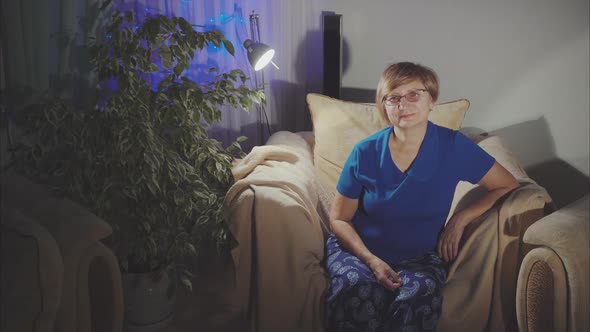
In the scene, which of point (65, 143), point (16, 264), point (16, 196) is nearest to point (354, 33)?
point (65, 143)

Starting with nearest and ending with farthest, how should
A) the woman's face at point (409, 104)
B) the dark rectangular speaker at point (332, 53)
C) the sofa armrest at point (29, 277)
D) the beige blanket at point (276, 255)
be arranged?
the sofa armrest at point (29, 277), the woman's face at point (409, 104), the beige blanket at point (276, 255), the dark rectangular speaker at point (332, 53)

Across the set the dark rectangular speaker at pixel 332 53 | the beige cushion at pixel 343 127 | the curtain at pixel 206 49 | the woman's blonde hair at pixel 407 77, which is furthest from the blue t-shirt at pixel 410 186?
the curtain at pixel 206 49

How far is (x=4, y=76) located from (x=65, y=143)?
1.15ft

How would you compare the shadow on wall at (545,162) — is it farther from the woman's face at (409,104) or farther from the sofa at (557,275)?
the woman's face at (409,104)

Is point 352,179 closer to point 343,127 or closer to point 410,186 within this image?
point 410,186

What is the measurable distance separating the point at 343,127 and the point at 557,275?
925 millimetres

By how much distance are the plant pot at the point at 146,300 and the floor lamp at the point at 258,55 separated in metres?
0.86

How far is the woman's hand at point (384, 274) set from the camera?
128 centimetres

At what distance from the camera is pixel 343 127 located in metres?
1.91

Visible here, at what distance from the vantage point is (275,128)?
260 centimetres

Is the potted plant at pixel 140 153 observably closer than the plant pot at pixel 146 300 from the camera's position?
Yes


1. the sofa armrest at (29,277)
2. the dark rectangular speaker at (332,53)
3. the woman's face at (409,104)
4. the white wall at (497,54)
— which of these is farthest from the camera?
the dark rectangular speaker at (332,53)

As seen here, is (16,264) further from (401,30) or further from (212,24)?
(401,30)

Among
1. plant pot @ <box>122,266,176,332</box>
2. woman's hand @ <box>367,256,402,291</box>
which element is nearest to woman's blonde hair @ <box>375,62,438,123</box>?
woman's hand @ <box>367,256,402,291</box>
